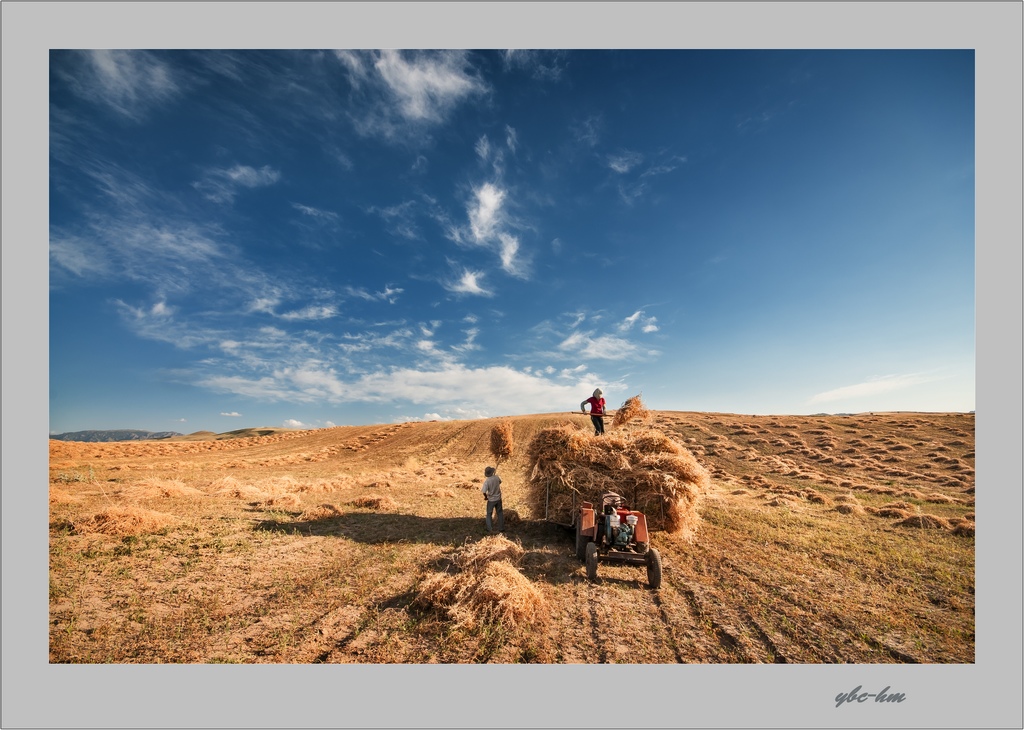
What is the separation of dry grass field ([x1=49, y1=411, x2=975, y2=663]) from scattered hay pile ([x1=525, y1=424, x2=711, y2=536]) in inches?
34.3

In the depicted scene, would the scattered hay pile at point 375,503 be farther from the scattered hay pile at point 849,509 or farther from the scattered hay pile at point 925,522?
the scattered hay pile at point 925,522

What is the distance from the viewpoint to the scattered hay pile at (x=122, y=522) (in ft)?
35.0

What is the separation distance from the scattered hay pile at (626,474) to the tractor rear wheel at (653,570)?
8.04ft

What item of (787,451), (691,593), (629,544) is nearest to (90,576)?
(629,544)

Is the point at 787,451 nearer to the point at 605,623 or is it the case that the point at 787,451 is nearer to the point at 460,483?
the point at 460,483

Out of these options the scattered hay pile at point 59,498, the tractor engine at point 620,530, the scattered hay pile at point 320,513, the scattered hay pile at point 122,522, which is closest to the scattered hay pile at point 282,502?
the scattered hay pile at point 320,513

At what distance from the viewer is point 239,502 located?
51.0 ft

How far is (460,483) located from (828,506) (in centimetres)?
1809

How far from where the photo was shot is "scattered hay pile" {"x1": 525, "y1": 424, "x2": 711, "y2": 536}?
10.1 meters

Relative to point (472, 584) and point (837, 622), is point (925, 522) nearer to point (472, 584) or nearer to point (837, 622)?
point (837, 622)

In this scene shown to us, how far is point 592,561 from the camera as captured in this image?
8109 millimetres

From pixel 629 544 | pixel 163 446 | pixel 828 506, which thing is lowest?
pixel 163 446

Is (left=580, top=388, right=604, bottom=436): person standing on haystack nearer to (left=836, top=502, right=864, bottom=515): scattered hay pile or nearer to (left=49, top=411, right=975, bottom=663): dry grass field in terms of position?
(left=49, top=411, right=975, bottom=663): dry grass field

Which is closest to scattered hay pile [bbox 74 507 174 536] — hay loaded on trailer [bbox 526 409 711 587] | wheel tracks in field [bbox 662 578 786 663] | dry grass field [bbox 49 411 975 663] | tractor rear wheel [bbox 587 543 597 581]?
dry grass field [bbox 49 411 975 663]
